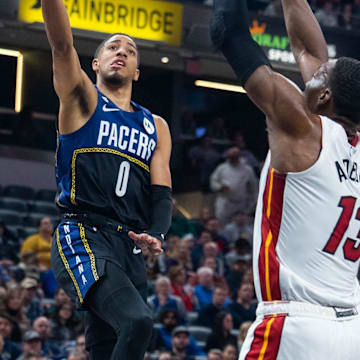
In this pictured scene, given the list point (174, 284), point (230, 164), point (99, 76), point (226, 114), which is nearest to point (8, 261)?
point (174, 284)

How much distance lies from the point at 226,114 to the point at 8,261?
1038 centimetres

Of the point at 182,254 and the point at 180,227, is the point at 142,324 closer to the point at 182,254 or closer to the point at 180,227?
the point at 182,254

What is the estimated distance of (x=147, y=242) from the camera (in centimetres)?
516

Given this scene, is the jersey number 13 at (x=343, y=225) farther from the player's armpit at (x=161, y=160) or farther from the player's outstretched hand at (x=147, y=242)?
the player's armpit at (x=161, y=160)

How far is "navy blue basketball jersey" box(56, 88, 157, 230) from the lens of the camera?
217 inches

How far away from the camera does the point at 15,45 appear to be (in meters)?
18.7

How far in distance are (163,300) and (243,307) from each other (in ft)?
4.58

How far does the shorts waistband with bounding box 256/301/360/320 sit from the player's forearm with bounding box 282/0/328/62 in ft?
4.52

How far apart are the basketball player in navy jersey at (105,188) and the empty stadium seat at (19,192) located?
11.1 meters

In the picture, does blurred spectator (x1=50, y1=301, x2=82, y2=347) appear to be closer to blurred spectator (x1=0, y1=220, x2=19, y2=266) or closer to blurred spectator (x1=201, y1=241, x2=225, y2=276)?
blurred spectator (x1=0, y1=220, x2=19, y2=266)

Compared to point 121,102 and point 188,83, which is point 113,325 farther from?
point 188,83

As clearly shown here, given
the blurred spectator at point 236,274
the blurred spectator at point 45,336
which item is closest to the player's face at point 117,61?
the blurred spectator at point 45,336

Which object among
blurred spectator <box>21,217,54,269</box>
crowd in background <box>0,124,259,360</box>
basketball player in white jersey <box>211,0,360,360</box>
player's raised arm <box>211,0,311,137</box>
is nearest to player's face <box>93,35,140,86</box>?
basketball player in white jersey <box>211,0,360,360</box>

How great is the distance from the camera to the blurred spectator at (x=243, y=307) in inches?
498
